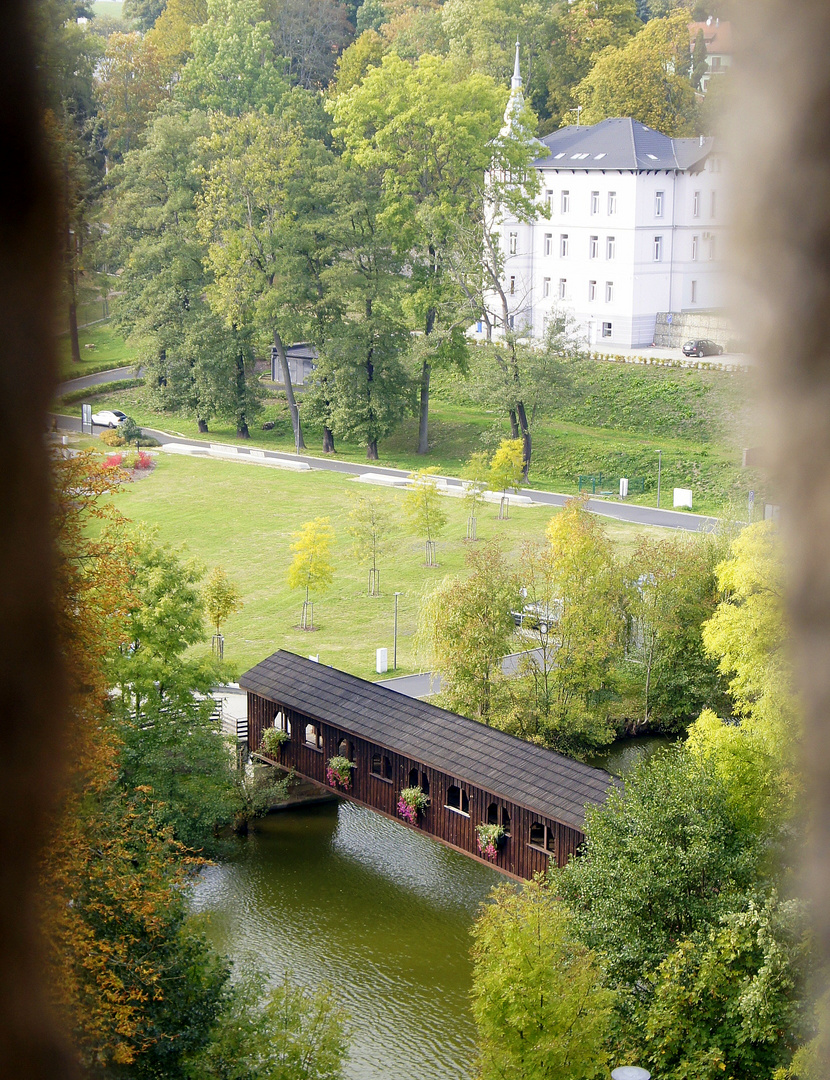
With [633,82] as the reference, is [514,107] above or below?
below

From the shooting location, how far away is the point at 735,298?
1.09 meters

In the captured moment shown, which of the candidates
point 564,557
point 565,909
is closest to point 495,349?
point 564,557

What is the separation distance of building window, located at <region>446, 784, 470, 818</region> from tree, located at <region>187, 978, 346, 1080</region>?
893 centimetres

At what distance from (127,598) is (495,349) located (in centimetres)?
3906

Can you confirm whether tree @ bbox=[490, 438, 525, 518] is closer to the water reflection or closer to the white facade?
the white facade

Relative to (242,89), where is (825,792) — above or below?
below

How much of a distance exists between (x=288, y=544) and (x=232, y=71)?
129 ft

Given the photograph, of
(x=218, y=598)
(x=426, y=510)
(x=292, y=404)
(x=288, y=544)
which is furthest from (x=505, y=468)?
(x=218, y=598)

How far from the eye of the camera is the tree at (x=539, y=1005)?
48.9 feet

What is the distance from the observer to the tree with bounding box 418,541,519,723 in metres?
28.2

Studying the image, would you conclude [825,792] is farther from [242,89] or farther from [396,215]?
[242,89]

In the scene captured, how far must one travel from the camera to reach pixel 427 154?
58031 millimetres

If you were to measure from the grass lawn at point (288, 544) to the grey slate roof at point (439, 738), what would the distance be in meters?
2.86

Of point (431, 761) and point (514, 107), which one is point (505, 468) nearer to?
point (514, 107)
